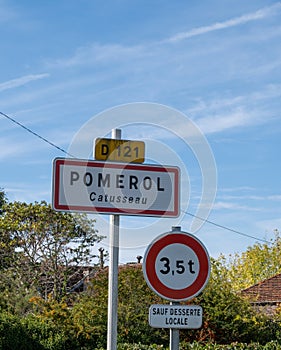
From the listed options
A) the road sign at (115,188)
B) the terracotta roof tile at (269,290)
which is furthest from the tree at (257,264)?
the road sign at (115,188)

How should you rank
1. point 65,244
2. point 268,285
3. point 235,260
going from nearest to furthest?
point 65,244
point 268,285
point 235,260

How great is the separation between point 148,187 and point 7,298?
22.0 meters

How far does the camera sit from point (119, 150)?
552 cm

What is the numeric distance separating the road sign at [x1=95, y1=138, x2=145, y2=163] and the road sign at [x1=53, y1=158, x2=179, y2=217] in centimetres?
5

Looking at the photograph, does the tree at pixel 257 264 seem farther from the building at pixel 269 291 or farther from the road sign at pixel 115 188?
the road sign at pixel 115 188

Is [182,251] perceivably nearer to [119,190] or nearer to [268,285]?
[119,190]

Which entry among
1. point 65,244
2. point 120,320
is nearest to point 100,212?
point 120,320

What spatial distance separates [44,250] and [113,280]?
23785 mm

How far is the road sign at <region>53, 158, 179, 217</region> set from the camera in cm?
545

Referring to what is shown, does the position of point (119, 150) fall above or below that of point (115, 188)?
above

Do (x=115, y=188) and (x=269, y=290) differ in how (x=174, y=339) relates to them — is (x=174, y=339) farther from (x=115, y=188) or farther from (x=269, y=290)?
(x=269, y=290)

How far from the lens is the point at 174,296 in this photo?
5.33m

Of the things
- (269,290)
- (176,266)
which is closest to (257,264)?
(269,290)

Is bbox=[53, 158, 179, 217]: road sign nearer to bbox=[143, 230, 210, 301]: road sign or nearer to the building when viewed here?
bbox=[143, 230, 210, 301]: road sign
